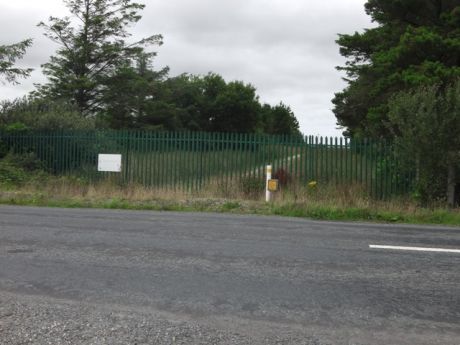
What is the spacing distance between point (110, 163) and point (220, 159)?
12.0 ft

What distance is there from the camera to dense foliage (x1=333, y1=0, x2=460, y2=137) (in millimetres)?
16188

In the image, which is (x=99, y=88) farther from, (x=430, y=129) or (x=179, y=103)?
(x=430, y=129)

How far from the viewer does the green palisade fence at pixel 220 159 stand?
14.8 metres

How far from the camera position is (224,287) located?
5.34m

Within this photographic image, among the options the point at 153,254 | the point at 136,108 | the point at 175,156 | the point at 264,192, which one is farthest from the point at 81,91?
the point at 153,254

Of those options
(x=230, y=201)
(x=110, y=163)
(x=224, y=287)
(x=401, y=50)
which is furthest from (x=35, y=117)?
(x=224, y=287)

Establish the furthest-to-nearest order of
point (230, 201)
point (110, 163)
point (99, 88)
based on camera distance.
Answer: point (99, 88) < point (110, 163) < point (230, 201)

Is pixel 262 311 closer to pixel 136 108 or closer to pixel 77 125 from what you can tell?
pixel 77 125

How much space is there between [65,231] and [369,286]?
18.4 feet

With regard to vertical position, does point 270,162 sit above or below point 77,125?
below

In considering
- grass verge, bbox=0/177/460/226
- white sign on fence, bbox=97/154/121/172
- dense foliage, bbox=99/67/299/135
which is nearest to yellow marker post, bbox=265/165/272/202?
grass verge, bbox=0/177/460/226

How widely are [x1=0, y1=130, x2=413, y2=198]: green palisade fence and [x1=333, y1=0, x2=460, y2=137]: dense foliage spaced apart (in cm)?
166

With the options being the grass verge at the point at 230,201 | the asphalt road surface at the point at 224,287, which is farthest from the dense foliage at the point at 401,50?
the asphalt road surface at the point at 224,287

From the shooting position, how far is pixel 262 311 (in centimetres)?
457
